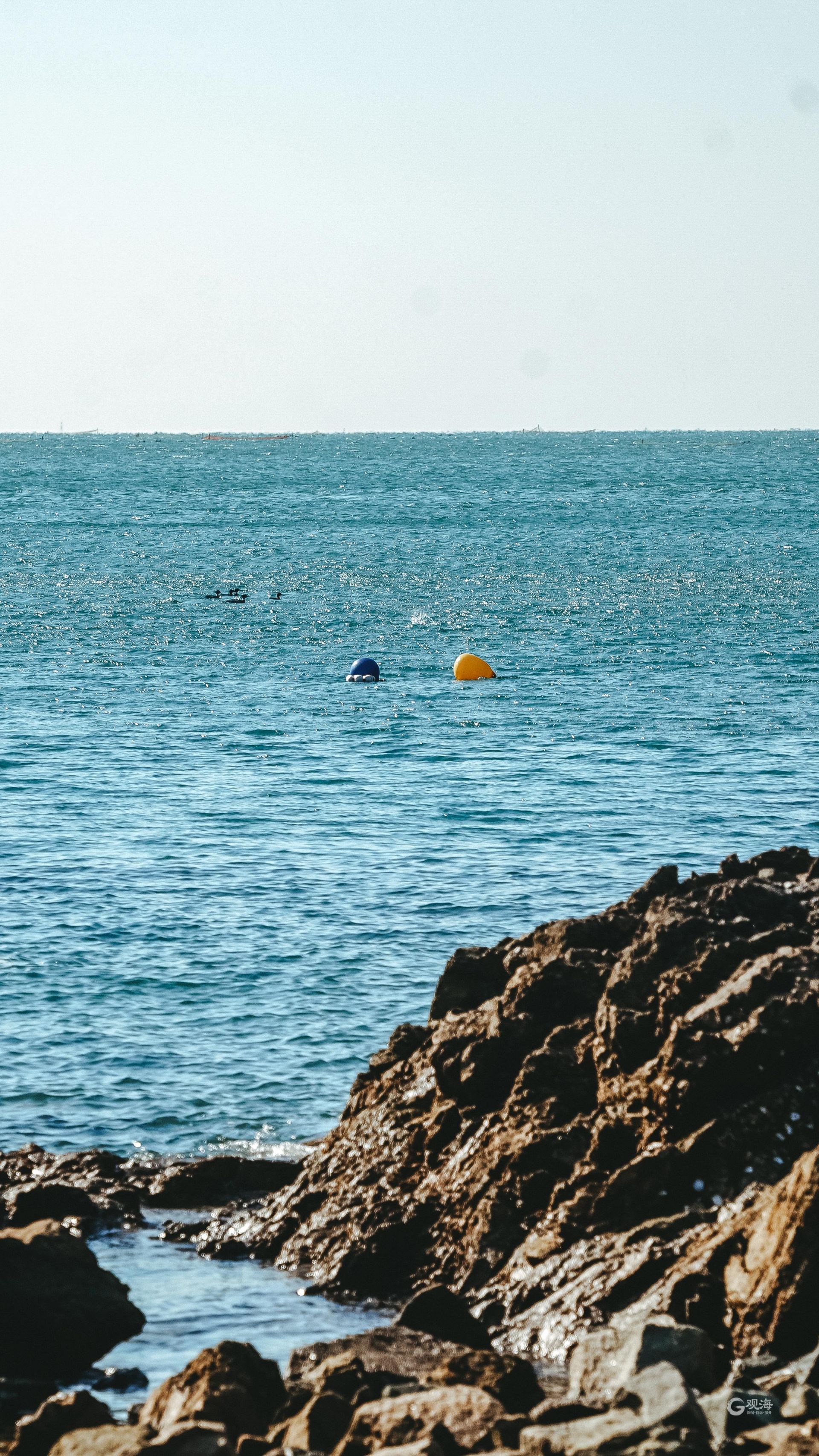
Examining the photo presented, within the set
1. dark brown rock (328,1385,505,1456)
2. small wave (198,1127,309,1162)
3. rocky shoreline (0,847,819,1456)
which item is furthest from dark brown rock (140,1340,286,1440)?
small wave (198,1127,309,1162)

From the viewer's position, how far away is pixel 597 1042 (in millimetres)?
17578

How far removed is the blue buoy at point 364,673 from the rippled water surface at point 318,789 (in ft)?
2.97

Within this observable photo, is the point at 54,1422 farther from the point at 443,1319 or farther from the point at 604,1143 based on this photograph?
the point at 604,1143

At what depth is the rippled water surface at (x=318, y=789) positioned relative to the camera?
1017 inches

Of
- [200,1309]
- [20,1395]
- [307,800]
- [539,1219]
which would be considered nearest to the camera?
[20,1395]

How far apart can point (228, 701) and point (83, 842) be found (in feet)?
66.4

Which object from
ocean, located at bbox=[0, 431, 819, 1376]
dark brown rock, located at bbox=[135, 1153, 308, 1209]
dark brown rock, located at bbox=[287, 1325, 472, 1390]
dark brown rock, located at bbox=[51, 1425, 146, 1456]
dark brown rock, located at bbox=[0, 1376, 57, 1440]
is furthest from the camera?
ocean, located at bbox=[0, 431, 819, 1376]

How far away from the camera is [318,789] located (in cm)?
4391

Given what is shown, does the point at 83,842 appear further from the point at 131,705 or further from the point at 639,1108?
the point at 639,1108

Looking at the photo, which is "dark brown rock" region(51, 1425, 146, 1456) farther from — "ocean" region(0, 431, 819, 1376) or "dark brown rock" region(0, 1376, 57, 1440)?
"ocean" region(0, 431, 819, 1376)

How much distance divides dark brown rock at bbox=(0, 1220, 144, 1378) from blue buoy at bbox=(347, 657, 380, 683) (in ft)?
152

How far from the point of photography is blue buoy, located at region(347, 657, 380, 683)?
203 feet

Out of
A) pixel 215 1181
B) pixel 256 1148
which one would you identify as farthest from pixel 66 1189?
pixel 256 1148

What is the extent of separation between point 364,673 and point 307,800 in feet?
65.0
